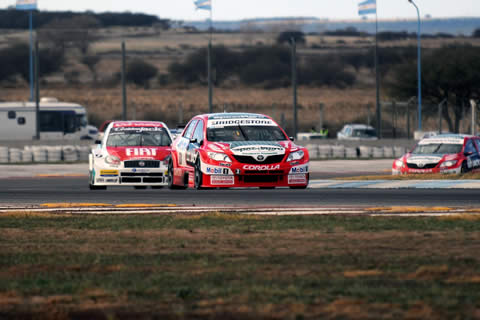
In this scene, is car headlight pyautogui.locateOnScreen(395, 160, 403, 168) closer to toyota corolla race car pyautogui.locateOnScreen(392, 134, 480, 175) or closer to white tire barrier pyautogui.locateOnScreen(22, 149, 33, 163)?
toyota corolla race car pyautogui.locateOnScreen(392, 134, 480, 175)

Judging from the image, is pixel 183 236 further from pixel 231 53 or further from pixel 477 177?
pixel 231 53

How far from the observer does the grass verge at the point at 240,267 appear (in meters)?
7.48

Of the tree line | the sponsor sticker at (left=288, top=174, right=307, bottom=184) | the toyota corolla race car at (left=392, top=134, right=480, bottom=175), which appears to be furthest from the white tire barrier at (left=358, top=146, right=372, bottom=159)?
the tree line

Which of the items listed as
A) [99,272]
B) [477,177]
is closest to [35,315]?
[99,272]

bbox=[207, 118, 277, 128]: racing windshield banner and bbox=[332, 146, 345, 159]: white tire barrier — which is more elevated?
bbox=[207, 118, 277, 128]: racing windshield banner

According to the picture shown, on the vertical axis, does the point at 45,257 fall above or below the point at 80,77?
below

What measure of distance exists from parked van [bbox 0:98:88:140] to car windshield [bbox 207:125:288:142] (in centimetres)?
3336

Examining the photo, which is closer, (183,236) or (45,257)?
(45,257)

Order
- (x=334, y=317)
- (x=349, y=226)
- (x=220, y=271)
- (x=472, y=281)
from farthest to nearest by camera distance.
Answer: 1. (x=349, y=226)
2. (x=220, y=271)
3. (x=472, y=281)
4. (x=334, y=317)

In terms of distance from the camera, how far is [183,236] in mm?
11914

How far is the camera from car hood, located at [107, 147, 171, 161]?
20875 millimetres

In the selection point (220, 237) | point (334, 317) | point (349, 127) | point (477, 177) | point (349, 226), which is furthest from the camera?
point (349, 127)

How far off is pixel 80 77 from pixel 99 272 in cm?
11350

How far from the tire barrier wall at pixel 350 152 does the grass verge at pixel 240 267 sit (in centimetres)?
2786
